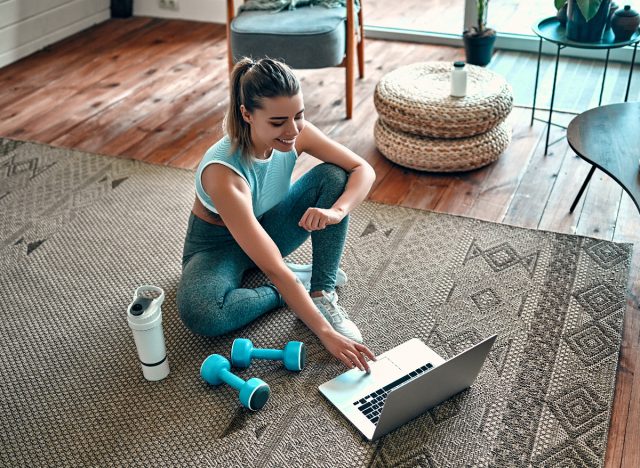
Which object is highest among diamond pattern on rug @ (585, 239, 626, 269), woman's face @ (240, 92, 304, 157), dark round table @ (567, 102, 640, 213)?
woman's face @ (240, 92, 304, 157)

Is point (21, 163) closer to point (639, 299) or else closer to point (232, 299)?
point (232, 299)

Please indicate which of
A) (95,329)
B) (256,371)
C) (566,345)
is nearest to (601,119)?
(566,345)

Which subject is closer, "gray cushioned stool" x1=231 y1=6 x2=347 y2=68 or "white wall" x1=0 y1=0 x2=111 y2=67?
"gray cushioned stool" x1=231 y1=6 x2=347 y2=68

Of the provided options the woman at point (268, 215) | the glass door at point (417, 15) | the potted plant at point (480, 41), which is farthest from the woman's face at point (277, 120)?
the glass door at point (417, 15)

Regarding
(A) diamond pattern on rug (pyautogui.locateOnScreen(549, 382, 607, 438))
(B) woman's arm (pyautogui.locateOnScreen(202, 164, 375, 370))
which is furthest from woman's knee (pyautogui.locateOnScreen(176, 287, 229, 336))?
(A) diamond pattern on rug (pyautogui.locateOnScreen(549, 382, 607, 438))

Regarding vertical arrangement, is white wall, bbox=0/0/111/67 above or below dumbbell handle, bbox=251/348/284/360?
above

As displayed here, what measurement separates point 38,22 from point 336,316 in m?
3.07

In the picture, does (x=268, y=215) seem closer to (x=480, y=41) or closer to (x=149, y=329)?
(x=149, y=329)

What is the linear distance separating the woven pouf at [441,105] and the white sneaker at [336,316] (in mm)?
942

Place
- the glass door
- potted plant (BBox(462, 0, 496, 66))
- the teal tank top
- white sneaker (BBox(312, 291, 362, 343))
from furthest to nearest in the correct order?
the glass door, potted plant (BBox(462, 0, 496, 66)), white sneaker (BBox(312, 291, 362, 343)), the teal tank top

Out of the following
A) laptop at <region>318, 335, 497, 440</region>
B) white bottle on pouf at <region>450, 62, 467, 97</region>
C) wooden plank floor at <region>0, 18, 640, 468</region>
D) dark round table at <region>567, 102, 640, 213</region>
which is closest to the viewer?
laptop at <region>318, 335, 497, 440</region>

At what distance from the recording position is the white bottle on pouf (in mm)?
2848

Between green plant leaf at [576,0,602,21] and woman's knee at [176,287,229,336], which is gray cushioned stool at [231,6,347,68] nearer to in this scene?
green plant leaf at [576,0,602,21]

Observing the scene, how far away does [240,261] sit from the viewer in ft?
7.24
